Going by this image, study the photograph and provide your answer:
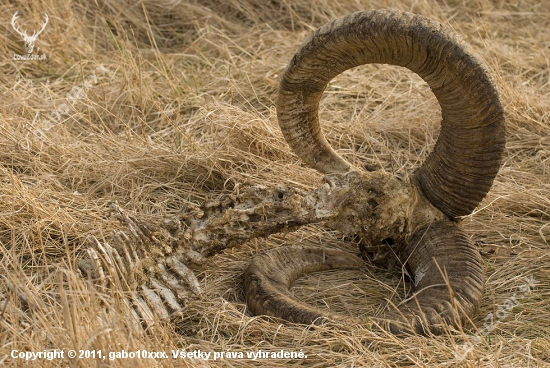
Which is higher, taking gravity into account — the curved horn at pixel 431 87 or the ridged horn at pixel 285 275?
the curved horn at pixel 431 87

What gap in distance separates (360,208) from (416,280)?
422mm

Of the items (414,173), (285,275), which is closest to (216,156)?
(285,275)

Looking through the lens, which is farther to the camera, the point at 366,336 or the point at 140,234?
the point at 140,234

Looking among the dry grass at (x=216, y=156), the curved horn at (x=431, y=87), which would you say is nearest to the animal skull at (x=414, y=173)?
the curved horn at (x=431, y=87)

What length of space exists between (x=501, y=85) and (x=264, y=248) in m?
2.23

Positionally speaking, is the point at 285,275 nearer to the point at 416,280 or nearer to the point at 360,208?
the point at 360,208

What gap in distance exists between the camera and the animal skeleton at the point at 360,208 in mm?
3398

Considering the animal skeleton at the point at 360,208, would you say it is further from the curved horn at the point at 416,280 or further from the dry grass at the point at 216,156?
the dry grass at the point at 216,156

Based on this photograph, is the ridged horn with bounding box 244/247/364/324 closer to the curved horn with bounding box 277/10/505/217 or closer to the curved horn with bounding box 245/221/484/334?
the curved horn with bounding box 245/221/484/334

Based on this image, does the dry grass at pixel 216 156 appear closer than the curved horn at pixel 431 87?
Yes

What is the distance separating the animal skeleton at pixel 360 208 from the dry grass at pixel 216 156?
0.12 metres

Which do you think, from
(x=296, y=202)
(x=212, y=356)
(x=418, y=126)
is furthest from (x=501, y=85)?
(x=212, y=356)

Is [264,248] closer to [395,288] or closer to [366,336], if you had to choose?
[395,288]

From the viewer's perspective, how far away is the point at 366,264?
13.2 feet
